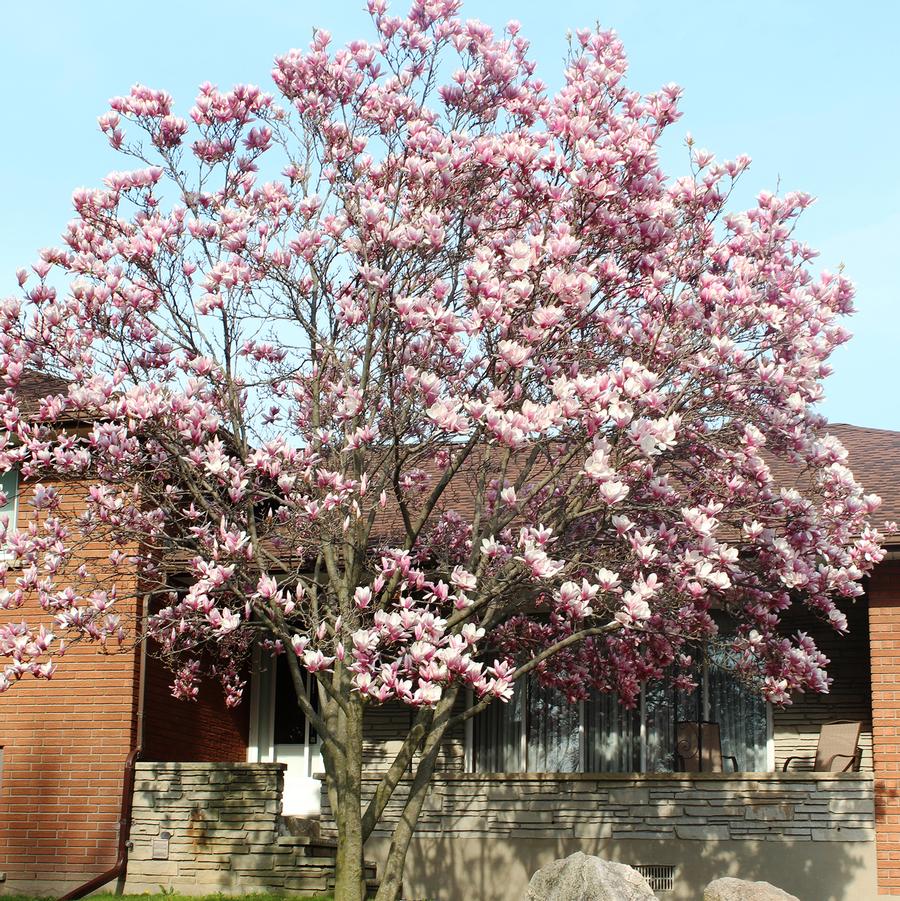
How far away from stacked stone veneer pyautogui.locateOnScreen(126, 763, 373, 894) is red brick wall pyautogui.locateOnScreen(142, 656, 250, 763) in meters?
0.93

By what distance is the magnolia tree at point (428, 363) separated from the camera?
9547mm

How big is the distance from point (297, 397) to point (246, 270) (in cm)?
176

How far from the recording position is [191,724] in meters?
16.0

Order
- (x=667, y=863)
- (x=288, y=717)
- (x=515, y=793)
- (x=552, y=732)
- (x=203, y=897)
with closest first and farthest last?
(x=203, y=897)
(x=667, y=863)
(x=515, y=793)
(x=552, y=732)
(x=288, y=717)

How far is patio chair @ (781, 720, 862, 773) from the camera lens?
13258 millimetres

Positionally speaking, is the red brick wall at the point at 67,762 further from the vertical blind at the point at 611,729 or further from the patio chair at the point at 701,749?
the patio chair at the point at 701,749

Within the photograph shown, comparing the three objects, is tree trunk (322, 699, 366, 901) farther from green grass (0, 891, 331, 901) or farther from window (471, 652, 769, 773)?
window (471, 652, 769, 773)

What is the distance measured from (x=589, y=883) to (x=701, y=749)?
5.16m

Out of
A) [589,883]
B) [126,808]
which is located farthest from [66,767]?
[589,883]

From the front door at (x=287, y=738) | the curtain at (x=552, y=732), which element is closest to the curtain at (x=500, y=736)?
the curtain at (x=552, y=732)

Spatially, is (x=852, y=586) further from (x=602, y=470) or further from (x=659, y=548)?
(x=602, y=470)

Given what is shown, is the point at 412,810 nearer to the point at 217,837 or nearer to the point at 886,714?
the point at 217,837

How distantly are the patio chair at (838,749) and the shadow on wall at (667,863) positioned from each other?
0.82 metres

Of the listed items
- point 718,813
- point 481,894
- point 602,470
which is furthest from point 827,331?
point 481,894
